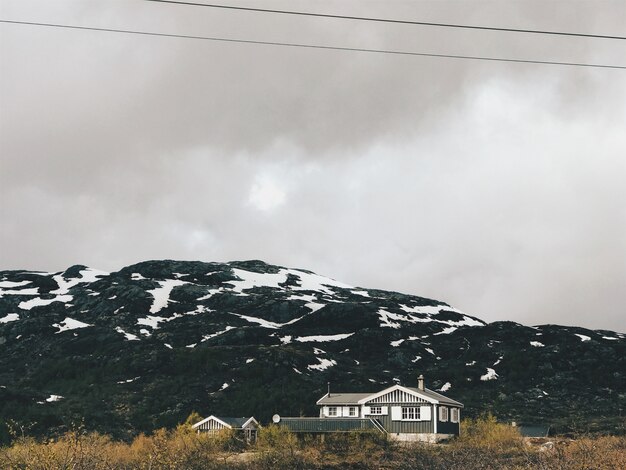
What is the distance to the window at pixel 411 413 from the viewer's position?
7688cm

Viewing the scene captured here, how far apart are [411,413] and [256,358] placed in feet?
202

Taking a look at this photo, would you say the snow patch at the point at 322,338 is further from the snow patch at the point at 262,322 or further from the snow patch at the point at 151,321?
the snow patch at the point at 151,321

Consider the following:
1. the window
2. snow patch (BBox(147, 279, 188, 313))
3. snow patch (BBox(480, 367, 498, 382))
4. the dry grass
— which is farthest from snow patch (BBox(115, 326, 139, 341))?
the window

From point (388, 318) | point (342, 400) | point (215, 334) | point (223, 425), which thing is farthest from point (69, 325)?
point (342, 400)

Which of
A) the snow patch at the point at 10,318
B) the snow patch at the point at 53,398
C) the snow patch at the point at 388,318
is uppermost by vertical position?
the snow patch at the point at 388,318

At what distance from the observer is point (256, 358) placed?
134375mm

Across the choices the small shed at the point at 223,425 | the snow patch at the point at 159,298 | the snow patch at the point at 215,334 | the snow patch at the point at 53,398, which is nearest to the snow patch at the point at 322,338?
the snow patch at the point at 215,334

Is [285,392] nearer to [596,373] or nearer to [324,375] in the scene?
[324,375]

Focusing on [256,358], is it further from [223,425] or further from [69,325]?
[223,425]

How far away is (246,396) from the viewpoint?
364 feet

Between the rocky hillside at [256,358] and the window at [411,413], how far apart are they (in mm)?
26626

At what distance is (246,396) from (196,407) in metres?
8.50

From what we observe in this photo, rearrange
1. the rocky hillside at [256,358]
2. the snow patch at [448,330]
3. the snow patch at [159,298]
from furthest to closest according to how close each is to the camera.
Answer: the snow patch at [159,298]
the snow patch at [448,330]
the rocky hillside at [256,358]

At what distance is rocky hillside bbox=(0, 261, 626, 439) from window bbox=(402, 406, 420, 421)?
26626mm
